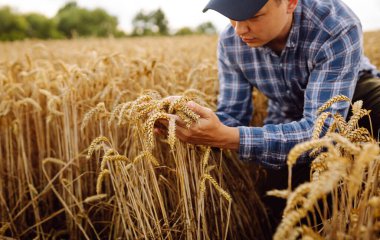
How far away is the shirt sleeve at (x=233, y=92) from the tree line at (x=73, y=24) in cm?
3406

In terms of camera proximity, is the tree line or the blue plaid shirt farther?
the tree line

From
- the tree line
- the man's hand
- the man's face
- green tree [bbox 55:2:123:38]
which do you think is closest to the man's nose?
the man's face

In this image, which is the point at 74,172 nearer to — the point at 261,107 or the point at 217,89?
the point at 217,89

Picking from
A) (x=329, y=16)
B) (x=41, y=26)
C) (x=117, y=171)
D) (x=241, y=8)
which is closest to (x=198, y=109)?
(x=117, y=171)

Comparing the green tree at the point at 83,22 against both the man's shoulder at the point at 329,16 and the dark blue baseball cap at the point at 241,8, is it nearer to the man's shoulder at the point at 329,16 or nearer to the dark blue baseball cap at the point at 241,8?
the man's shoulder at the point at 329,16

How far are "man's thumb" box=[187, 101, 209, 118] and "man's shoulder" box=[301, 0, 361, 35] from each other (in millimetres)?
862

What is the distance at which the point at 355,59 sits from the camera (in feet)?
5.89

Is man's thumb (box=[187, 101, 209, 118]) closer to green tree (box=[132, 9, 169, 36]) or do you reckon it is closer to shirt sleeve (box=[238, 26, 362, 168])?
shirt sleeve (box=[238, 26, 362, 168])

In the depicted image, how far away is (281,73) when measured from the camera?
212 centimetres

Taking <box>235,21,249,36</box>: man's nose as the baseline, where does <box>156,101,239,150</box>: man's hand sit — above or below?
below

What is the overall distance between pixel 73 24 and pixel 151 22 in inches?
532

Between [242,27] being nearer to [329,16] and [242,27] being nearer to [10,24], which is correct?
[329,16]

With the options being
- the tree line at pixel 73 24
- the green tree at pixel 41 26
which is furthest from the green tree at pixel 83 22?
the green tree at pixel 41 26

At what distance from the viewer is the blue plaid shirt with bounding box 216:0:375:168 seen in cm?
169
